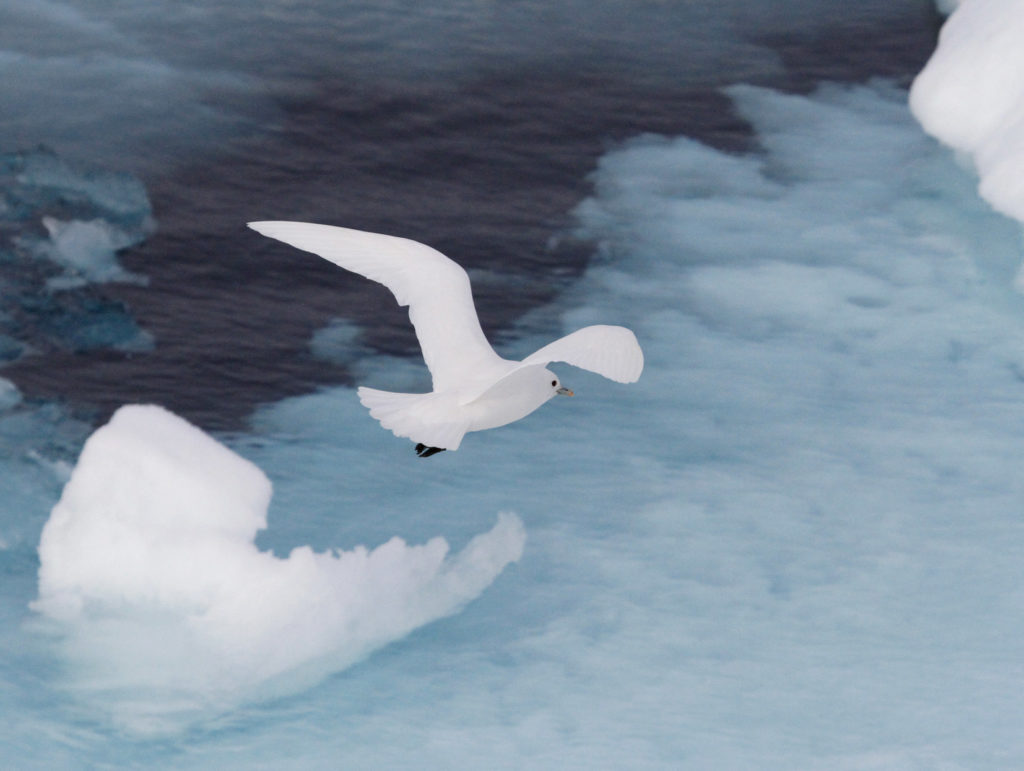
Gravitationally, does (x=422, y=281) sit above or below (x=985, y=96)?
below

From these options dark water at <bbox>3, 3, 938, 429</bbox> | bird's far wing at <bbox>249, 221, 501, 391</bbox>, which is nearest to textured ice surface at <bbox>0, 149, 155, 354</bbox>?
dark water at <bbox>3, 3, 938, 429</bbox>

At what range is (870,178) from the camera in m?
10.2

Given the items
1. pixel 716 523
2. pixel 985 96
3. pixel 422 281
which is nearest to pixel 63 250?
pixel 422 281

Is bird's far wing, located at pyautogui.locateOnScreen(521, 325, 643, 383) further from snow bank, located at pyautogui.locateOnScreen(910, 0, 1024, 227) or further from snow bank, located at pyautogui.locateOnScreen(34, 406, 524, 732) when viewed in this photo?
snow bank, located at pyautogui.locateOnScreen(910, 0, 1024, 227)

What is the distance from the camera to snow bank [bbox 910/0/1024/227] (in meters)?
9.70

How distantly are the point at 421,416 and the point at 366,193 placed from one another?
470cm

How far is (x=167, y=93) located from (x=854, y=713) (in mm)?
7001

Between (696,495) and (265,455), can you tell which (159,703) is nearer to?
(265,455)

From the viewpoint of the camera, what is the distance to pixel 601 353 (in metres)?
5.46

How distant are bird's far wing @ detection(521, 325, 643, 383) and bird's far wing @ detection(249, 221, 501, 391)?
55 cm

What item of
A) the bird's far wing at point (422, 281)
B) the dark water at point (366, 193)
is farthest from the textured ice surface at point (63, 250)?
the bird's far wing at point (422, 281)

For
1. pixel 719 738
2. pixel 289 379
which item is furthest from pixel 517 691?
pixel 289 379

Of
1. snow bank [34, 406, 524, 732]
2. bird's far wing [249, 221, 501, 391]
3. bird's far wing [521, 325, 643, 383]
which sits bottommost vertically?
snow bank [34, 406, 524, 732]

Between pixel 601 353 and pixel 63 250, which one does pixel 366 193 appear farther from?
pixel 601 353
